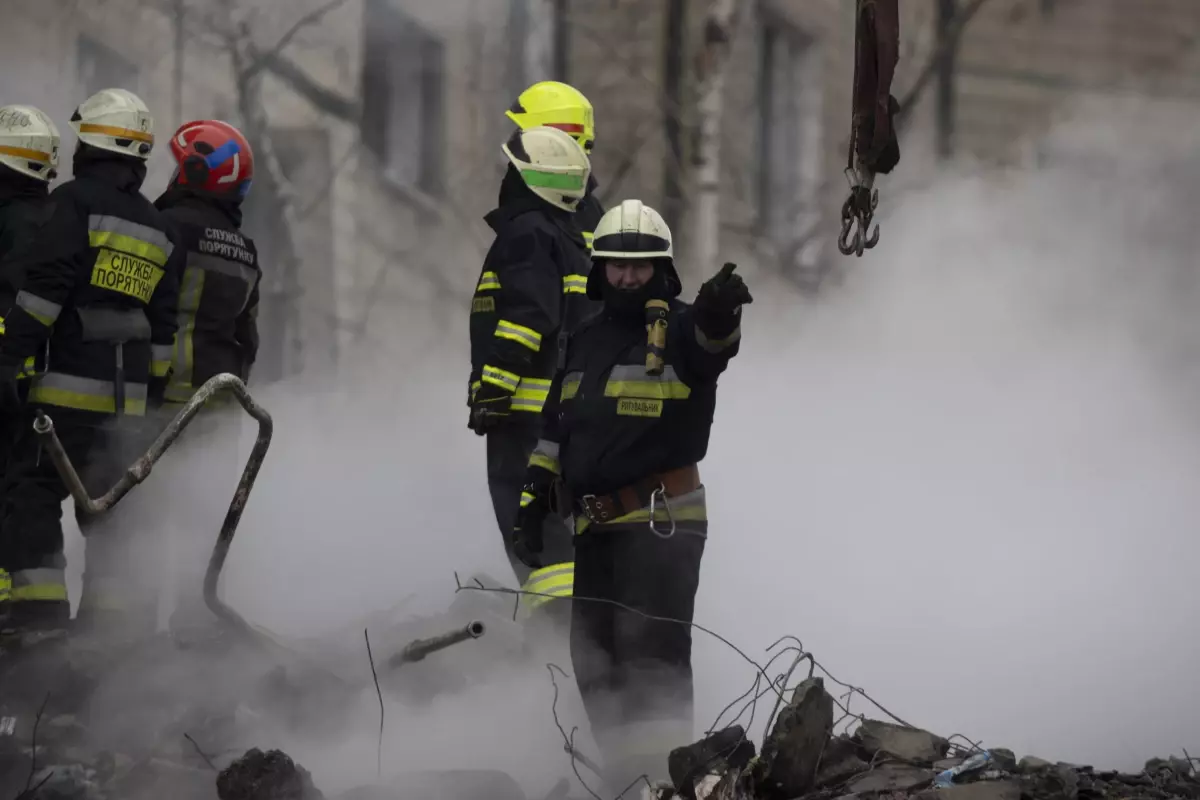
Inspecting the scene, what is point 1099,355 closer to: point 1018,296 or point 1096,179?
point 1018,296

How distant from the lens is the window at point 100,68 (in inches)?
455

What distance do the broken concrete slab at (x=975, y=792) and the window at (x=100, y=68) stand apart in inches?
319

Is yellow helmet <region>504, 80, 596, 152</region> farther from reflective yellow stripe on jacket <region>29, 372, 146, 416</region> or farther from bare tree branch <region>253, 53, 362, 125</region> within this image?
bare tree branch <region>253, 53, 362, 125</region>

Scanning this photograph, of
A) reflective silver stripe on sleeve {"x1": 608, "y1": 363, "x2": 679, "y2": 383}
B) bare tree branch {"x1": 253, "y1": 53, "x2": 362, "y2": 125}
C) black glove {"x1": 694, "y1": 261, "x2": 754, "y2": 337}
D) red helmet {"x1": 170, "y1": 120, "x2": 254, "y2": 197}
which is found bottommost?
reflective silver stripe on sleeve {"x1": 608, "y1": 363, "x2": 679, "y2": 383}

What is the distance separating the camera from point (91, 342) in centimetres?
673

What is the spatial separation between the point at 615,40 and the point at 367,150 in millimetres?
1845

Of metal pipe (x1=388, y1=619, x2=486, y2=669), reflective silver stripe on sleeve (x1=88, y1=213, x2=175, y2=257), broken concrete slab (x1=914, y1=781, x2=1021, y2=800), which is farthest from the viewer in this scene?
reflective silver stripe on sleeve (x1=88, y1=213, x2=175, y2=257)

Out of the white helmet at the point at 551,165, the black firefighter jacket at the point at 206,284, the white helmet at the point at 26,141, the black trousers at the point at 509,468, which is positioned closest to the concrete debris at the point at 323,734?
the black trousers at the point at 509,468

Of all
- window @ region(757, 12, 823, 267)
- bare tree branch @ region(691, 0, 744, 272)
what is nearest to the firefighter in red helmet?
bare tree branch @ region(691, 0, 744, 272)

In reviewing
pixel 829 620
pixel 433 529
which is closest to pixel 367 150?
pixel 433 529

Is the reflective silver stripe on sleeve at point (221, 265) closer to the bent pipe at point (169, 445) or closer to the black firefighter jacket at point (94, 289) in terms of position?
the black firefighter jacket at point (94, 289)

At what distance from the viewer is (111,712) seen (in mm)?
6211

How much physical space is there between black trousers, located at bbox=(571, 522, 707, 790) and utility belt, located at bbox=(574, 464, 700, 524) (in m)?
0.04

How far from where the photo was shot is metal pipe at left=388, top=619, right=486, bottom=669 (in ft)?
19.6
